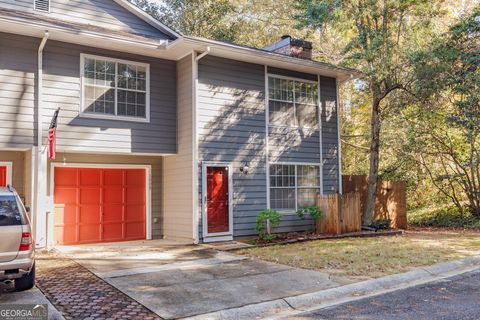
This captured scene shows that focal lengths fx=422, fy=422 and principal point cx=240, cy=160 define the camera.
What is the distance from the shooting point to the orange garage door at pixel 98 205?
432 inches

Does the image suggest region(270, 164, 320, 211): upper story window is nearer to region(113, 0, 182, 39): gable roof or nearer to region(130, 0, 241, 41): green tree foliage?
region(113, 0, 182, 39): gable roof

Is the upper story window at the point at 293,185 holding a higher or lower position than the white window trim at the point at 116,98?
lower

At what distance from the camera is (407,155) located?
16203 mm

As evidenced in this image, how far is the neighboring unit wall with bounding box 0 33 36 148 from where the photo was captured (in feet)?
30.8

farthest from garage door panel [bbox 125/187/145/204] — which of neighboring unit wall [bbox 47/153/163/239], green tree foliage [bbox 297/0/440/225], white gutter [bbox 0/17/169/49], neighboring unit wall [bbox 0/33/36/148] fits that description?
green tree foliage [bbox 297/0/440/225]

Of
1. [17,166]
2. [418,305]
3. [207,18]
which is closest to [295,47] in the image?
[17,166]

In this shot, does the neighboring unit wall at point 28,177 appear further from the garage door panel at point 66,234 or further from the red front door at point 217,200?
the red front door at point 217,200

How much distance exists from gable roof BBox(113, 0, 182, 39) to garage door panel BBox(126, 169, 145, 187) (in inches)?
158

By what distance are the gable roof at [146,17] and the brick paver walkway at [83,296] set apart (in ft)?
23.4

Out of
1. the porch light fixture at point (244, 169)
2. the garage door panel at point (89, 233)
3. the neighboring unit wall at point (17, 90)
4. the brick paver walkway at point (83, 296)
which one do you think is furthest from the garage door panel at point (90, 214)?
the porch light fixture at point (244, 169)

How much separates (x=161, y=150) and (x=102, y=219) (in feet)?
8.28

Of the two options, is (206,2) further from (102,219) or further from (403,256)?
(403,256)

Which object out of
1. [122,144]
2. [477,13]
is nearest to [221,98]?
[122,144]

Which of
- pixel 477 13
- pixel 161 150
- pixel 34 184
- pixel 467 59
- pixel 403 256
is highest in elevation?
pixel 477 13
